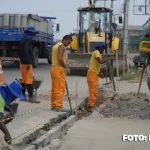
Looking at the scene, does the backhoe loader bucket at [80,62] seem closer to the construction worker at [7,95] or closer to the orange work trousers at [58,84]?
the orange work trousers at [58,84]

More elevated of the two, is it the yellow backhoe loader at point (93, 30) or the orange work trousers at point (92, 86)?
the yellow backhoe loader at point (93, 30)

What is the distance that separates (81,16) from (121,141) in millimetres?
14281

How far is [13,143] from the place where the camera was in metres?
6.78

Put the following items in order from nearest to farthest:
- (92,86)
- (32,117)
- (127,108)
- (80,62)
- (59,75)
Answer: (32,117), (59,75), (127,108), (92,86), (80,62)

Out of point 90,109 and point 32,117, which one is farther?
point 90,109

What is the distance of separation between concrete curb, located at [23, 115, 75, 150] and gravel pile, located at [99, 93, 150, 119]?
1.33 m

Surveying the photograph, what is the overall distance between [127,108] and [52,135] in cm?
349

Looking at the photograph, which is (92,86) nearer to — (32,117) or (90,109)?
(90,109)

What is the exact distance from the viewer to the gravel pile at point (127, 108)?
10.3 metres

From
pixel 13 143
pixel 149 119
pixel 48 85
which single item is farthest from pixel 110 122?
pixel 48 85

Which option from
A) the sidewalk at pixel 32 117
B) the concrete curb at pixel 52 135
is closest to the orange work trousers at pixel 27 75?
the sidewalk at pixel 32 117

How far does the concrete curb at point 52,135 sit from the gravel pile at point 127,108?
133cm

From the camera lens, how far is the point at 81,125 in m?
9.16

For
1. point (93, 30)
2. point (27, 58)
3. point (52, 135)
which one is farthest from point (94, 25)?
point (52, 135)
